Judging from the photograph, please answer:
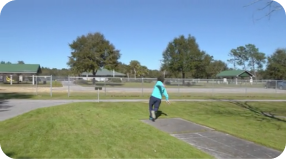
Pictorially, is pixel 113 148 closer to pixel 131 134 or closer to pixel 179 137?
pixel 131 134

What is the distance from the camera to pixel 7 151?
206 inches

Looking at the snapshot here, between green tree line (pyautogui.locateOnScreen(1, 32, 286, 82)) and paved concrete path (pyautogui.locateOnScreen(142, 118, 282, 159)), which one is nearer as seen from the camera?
paved concrete path (pyautogui.locateOnScreen(142, 118, 282, 159))

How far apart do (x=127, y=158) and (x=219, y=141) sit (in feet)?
9.16

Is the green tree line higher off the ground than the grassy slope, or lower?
higher

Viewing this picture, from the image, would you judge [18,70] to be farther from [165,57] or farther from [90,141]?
[90,141]

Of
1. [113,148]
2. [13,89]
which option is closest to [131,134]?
[113,148]

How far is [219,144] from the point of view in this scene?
627 centimetres

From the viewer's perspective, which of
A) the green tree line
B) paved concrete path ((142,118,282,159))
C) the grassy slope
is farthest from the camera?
the green tree line

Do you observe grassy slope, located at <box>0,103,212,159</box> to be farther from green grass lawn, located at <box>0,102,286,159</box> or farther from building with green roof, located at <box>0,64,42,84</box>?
building with green roof, located at <box>0,64,42,84</box>

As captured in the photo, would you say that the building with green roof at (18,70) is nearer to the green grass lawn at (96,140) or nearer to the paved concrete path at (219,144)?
the green grass lawn at (96,140)

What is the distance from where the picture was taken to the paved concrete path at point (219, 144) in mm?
5488

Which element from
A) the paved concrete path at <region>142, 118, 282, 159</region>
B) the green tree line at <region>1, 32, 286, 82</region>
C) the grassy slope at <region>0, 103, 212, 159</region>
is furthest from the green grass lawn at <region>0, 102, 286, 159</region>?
the green tree line at <region>1, 32, 286, 82</region>

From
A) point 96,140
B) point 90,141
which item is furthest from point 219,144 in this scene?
point 90,141

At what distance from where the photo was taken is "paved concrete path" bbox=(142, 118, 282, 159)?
18.0 ft
